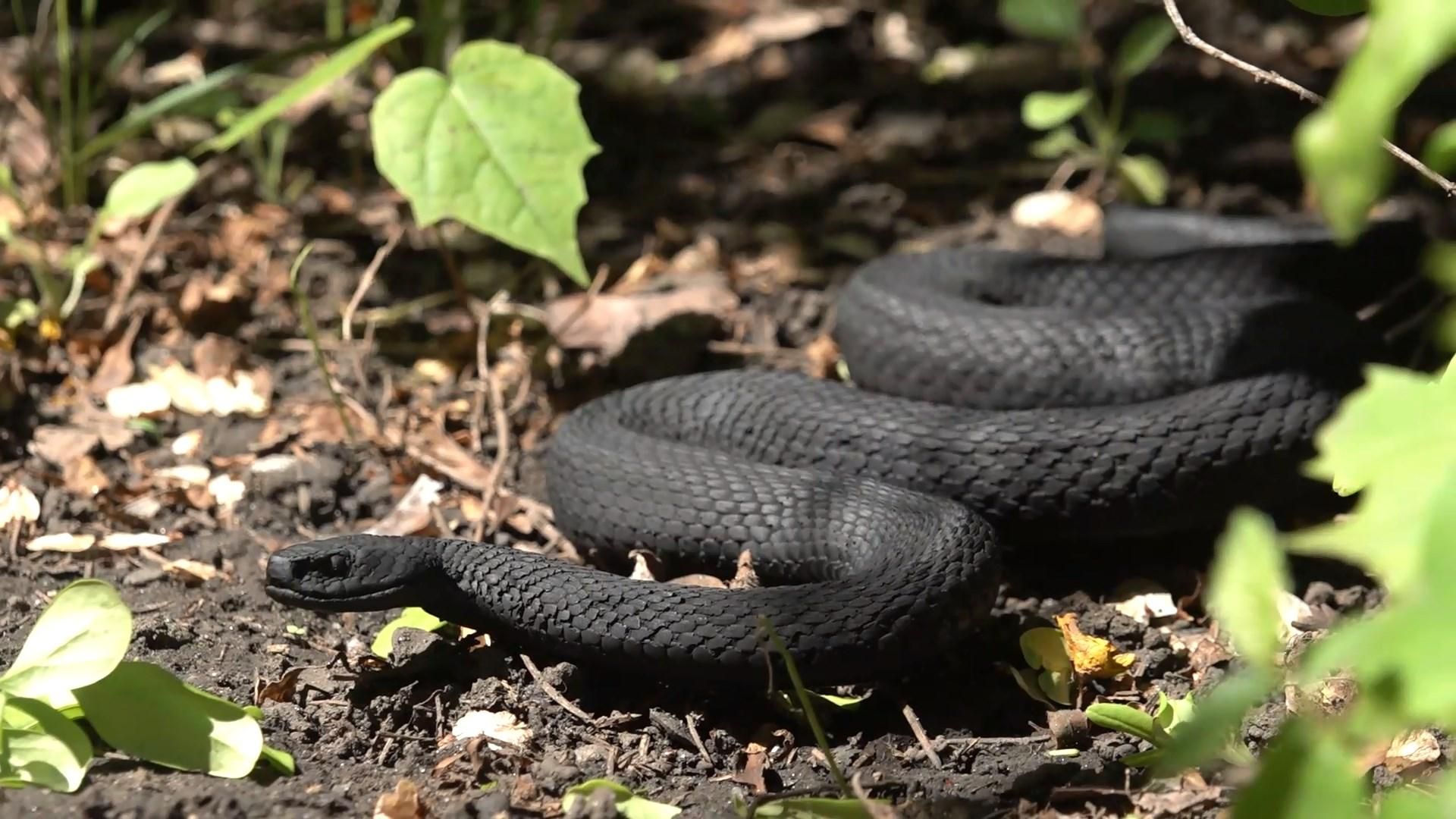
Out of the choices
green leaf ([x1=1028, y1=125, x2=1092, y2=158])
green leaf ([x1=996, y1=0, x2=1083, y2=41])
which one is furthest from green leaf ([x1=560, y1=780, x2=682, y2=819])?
green leaf ([x1=1028, y1=125, x2=1092, y2=158])

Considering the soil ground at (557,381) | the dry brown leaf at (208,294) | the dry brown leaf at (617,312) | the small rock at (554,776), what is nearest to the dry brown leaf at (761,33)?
the soil ground at (557,381)

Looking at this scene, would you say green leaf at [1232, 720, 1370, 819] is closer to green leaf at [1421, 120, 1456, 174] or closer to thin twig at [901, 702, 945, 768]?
green leaf at [1421, 120, 1456, 174]

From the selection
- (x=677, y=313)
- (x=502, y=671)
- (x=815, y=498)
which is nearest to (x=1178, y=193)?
(x=677, y=313)

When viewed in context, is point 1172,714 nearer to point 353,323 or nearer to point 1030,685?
point 1030,685

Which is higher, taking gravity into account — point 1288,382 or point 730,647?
point 1288,382

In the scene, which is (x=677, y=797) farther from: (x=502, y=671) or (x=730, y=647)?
(x=502, y=671)

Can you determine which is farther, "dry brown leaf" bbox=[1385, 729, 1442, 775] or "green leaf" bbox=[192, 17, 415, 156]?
"green leaf" bbox=[192, 17, 415, 156]
